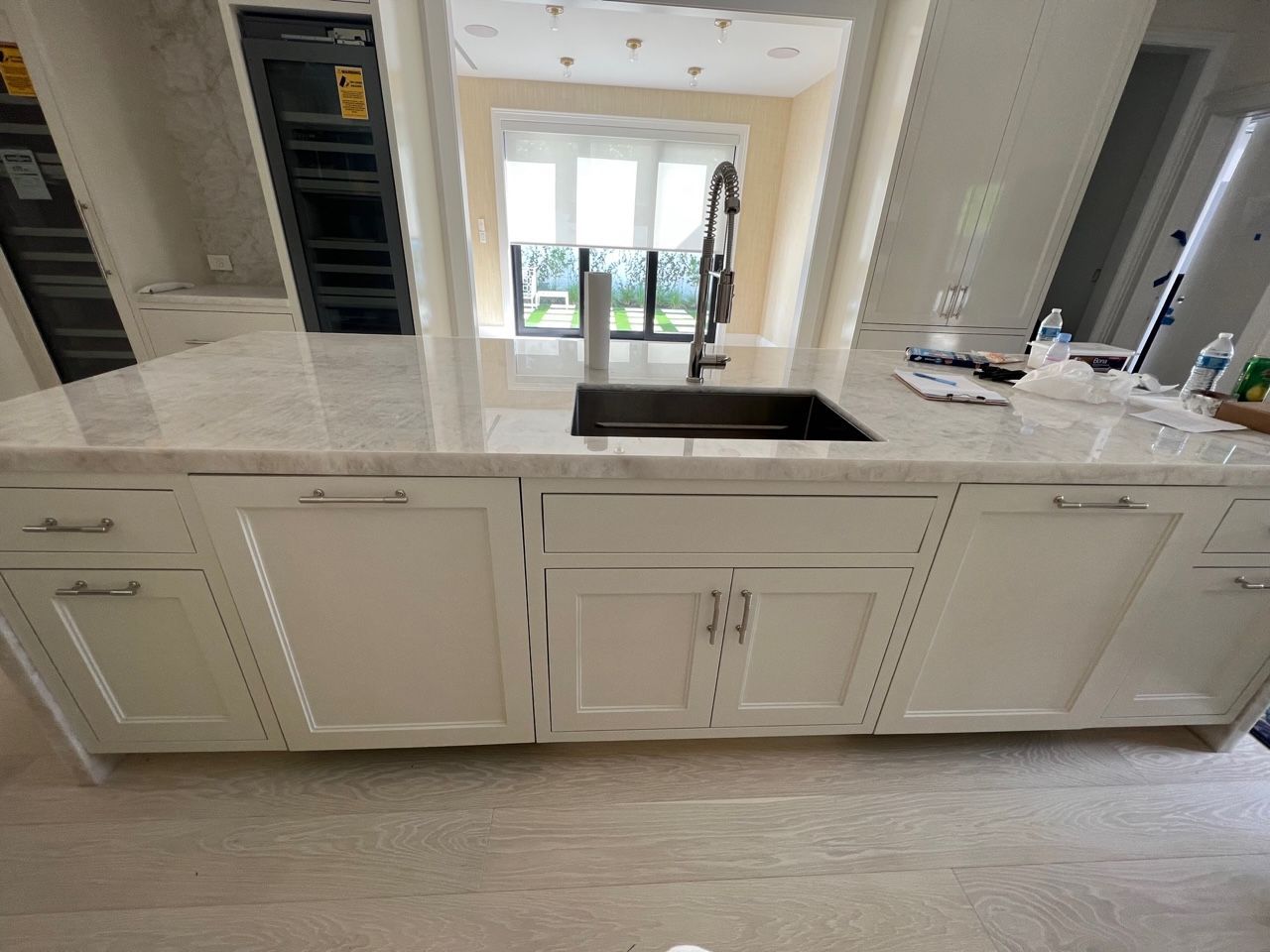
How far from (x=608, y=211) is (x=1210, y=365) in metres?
5.52

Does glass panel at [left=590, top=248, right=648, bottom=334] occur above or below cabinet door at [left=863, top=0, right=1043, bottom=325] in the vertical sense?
below

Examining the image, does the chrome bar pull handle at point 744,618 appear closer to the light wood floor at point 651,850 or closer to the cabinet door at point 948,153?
the light wood floor at point 651,850

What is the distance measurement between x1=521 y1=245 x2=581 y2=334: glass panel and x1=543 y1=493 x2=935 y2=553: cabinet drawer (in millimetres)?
5119

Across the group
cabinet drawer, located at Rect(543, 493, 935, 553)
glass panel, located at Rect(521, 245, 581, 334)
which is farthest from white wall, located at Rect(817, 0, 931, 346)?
glass panel, located at Rect(521, 245, 581, 334)

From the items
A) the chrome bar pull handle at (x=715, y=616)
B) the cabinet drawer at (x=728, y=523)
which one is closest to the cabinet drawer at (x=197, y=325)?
the cabinet drawer at (x=728, y=523)

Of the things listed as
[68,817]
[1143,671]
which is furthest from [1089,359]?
[68,817]

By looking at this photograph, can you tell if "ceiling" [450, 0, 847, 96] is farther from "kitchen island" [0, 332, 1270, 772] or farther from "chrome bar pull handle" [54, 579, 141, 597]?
"chrome bar pull handle" [54, 579, 141, 597]

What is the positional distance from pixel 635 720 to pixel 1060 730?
126 centimetres

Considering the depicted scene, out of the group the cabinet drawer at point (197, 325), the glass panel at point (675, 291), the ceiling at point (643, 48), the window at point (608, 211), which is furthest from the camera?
the glass panel at point (675, 291)

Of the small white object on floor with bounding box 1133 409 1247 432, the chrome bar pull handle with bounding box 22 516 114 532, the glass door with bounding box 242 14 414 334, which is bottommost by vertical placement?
the chrome bar pull handle with bounding box 22 516 114 532

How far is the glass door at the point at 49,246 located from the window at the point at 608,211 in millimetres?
3653

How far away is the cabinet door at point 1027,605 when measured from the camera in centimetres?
100

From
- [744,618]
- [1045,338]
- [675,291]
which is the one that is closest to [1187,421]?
[1045,338]

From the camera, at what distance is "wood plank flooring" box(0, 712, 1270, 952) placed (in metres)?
0.97
